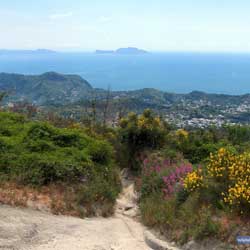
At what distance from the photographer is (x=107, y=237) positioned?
7254mm

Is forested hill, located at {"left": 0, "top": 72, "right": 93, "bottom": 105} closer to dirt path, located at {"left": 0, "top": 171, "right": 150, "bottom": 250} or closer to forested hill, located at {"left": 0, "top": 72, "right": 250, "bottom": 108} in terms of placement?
forested hill, located at {"left": 0, "top": 72, "right": 250, "bottom": 108}

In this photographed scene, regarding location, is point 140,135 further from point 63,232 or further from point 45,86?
point 45,86

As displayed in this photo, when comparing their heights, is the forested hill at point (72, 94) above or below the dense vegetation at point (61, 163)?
below

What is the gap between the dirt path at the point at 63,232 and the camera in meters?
→ 6.50

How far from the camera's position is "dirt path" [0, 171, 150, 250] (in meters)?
6.50

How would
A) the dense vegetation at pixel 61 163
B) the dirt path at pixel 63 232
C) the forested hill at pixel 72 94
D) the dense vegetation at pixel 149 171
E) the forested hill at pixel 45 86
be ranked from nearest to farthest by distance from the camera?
the dirt path at pixel 63 232
the dense vegetation at pixel 149 171
the dense vegetation at pixel 61 163
the forested hill at pixel 72 94
the forested hill at pixel 45 86

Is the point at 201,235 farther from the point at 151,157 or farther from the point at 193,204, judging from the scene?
the point at 151,157

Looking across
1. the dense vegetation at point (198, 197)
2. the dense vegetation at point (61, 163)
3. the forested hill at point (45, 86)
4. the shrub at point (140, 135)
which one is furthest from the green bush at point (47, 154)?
the forested hill at point (45, 86)

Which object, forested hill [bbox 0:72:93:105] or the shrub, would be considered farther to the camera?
forested hill [bbox 0:72:93:105]

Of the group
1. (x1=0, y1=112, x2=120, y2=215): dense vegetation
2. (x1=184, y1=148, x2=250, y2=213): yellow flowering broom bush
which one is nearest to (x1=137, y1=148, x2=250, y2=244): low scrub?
(x1=184, y1=148, x2=250, y2=213): yellow flowering broom bush

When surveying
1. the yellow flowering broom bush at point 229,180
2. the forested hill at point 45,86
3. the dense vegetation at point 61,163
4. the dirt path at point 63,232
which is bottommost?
the forested hill at point 45,86

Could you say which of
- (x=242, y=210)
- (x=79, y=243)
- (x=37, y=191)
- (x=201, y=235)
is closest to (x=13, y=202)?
(x=37, y=191)

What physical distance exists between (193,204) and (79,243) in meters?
2.28

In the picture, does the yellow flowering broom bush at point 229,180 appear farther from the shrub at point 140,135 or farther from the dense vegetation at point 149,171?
the shrub at point 140,135
